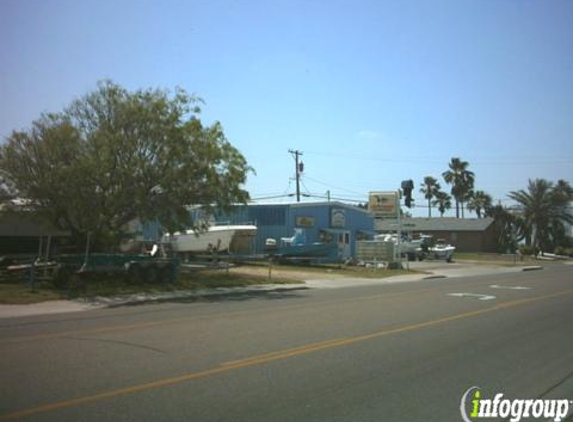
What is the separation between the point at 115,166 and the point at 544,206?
6972cm

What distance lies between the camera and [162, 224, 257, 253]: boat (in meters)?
39.0

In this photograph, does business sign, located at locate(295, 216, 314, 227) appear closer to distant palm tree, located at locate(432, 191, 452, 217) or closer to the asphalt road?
the asphalt road

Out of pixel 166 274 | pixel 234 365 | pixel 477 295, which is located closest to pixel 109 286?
pixel 166 274

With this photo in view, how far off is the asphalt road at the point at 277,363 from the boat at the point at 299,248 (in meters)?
24.4

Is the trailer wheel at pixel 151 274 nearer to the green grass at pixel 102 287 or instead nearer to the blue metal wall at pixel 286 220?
the green grass at pixel 102 287

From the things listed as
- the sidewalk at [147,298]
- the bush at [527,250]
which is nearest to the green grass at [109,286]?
the sidewalk at [147,298]

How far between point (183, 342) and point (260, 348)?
1.49m

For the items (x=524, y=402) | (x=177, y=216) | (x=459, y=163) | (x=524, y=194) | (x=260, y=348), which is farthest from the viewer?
(x=459, y=163)

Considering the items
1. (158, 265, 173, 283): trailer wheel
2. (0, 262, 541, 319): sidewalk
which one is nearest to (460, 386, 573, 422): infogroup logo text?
(0, 262, 541, 319): sidewalk

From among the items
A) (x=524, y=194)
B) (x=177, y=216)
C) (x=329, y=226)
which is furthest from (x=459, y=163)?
(x=177, y=216)

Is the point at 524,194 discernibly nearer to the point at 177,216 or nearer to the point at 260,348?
the point at 177,216

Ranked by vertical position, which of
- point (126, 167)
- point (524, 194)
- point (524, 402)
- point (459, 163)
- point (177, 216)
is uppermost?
point (459, 163)

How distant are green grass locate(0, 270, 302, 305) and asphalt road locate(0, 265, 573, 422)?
4.05 m

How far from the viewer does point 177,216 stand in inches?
1022
